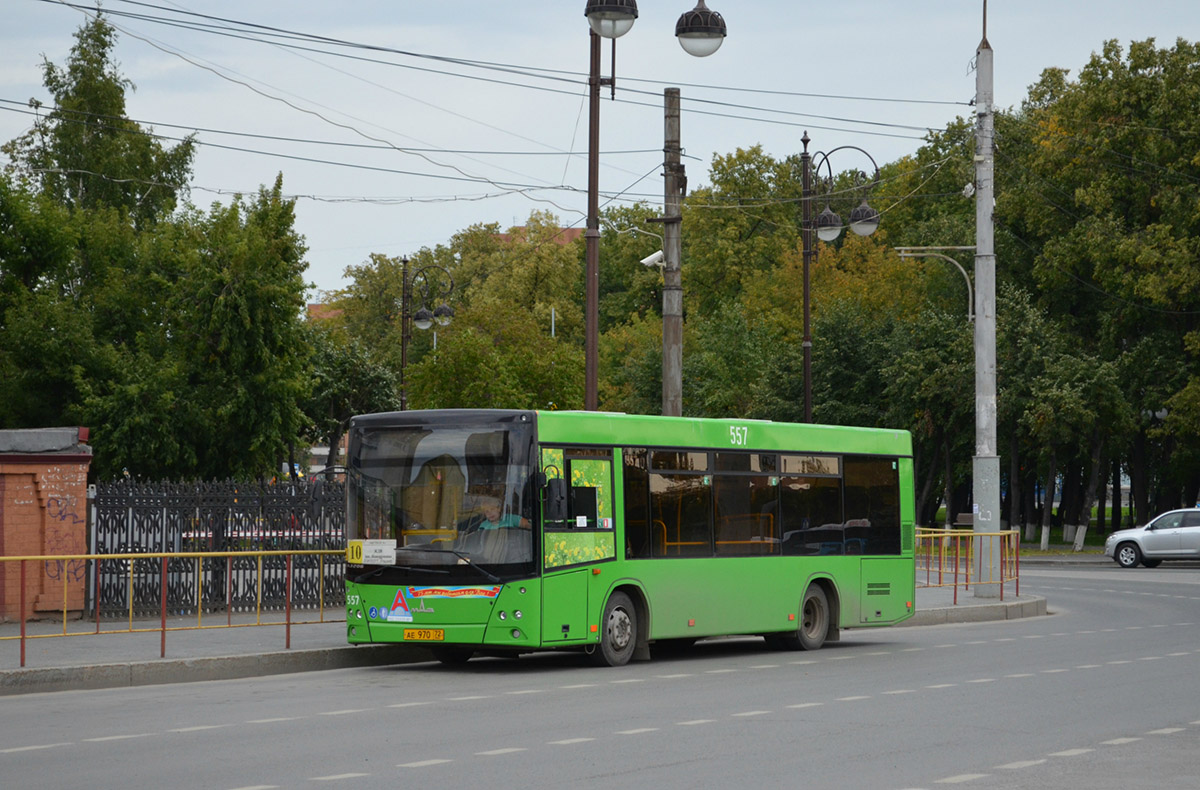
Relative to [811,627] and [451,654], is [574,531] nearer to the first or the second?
[451,654]

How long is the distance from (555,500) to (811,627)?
5120 mm

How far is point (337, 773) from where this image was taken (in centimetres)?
942

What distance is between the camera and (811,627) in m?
19.9

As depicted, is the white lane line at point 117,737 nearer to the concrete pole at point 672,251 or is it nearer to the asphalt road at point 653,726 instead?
the asphalt road at point 653,726

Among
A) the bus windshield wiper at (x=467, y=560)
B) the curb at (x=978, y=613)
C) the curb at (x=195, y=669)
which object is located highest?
the bus windshield wiper at (x=467, y=560)

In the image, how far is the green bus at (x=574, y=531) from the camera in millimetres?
16094

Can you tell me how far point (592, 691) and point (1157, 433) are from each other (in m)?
41.0

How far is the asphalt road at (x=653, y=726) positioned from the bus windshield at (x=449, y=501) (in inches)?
44.9

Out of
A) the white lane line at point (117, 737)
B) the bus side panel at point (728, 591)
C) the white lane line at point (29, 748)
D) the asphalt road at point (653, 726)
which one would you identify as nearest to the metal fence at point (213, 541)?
the asphalt road at point (653, 726)

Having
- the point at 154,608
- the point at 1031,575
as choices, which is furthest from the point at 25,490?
the point at 1031,575

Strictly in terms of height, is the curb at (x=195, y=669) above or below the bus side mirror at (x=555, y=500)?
below

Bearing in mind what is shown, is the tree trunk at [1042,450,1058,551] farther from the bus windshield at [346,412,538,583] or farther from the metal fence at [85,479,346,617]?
the bus windshield at [346,412,538,583]

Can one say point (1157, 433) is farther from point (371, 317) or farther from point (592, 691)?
point (371, 317)

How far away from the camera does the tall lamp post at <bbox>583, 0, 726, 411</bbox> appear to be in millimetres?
19453
